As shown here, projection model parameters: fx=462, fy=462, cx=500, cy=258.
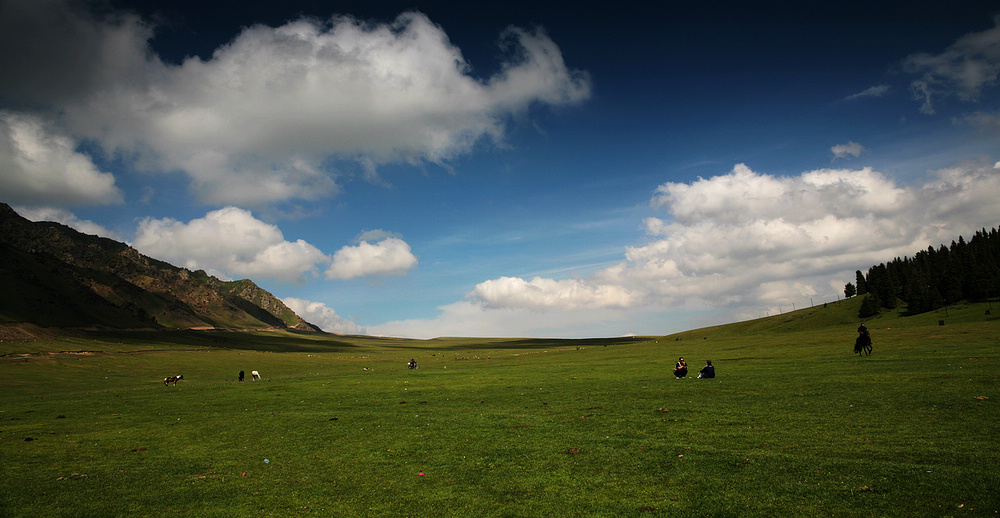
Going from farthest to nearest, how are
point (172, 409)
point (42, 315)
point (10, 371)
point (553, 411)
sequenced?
point (42, 315) < point (10, 371) < point (172, 409) < point (553, 411)

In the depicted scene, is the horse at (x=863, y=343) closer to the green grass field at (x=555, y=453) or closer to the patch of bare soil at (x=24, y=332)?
the green grass field at (x=555, y=453)

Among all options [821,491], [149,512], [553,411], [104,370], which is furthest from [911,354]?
[104,370]

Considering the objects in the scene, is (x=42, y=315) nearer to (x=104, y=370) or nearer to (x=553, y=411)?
(x=104, y=370)

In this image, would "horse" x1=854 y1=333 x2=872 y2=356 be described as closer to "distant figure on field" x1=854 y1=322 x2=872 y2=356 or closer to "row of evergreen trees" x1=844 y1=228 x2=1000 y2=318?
"distant figure on field" x1=854 y1=322 x2=872 y2=356

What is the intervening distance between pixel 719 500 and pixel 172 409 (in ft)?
106

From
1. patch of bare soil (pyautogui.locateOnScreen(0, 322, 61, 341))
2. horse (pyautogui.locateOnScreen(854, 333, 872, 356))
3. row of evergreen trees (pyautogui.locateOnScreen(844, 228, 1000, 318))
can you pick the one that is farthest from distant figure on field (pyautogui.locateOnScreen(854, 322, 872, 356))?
patch of bare soil (pyautogui.locateOnScreen(0, 322, 61, 341))

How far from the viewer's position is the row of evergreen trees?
102m

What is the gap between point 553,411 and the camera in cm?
2278

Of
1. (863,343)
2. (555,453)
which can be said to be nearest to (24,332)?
(555,453)

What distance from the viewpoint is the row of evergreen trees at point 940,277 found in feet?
335

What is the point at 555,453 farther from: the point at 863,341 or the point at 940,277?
the point at 940,277

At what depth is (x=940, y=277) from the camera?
11169cm

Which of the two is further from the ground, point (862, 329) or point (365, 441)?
point (862, 329)

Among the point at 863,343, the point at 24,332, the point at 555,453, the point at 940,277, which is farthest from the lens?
the point at 24,332
